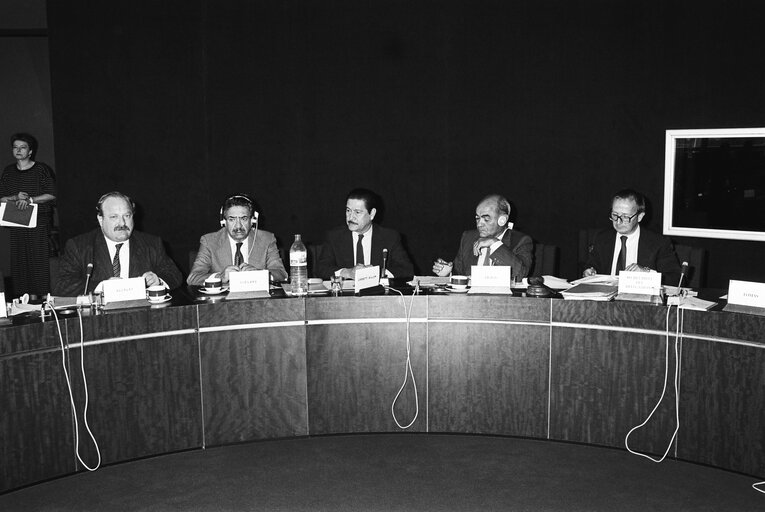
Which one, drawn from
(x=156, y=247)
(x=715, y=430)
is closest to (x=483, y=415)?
(x=715, y=430)

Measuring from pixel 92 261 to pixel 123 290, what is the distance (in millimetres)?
526

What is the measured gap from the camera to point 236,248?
4.44 meters

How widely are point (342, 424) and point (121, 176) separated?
273 centimetres

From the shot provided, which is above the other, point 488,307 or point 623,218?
point 623,218

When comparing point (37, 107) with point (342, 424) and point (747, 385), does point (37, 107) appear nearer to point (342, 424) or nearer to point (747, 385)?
point (342, 424)

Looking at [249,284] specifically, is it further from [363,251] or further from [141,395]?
[363,251]

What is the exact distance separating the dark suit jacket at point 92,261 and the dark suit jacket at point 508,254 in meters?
1.76

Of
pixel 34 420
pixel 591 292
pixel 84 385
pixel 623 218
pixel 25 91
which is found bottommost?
pixel 34 420

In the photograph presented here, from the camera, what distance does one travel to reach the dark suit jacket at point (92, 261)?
3979 millimetres

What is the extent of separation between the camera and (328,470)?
3492mm

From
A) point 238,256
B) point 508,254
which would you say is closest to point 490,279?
point 508,254

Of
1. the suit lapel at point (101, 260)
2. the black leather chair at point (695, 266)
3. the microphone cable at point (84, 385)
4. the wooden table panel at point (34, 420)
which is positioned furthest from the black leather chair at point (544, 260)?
the wooden table panel at point (34, 420)

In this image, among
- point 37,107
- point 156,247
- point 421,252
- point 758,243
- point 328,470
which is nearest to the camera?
point 328,470

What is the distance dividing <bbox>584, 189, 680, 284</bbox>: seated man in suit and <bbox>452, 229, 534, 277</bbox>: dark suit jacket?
14.2 inches
